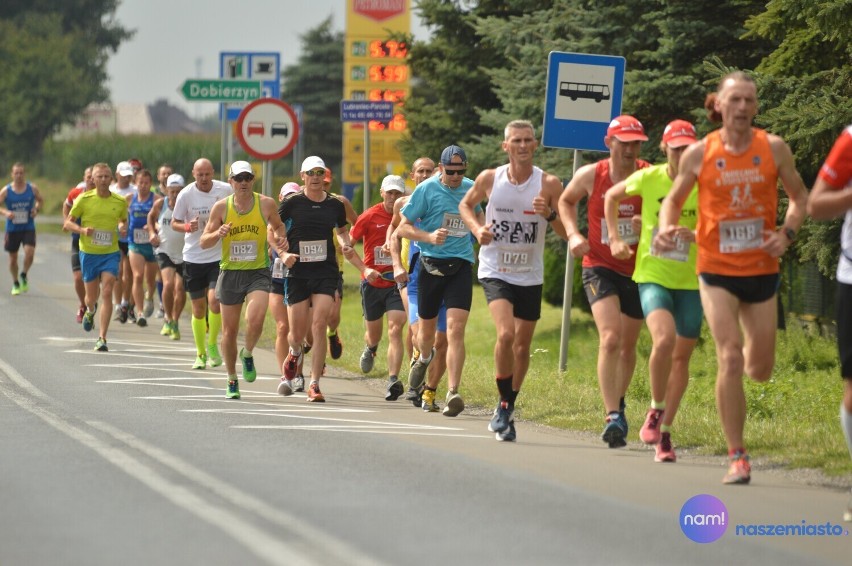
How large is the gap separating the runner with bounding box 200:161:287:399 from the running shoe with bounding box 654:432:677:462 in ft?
16.1

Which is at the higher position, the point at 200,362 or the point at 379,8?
the point at 379,8

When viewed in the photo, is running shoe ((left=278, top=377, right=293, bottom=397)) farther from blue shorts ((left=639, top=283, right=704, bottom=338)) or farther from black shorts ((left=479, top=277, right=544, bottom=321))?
blue shorts ((left=639, top=283, right=704, bottom=338))

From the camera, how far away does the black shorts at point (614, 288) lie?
458 inches

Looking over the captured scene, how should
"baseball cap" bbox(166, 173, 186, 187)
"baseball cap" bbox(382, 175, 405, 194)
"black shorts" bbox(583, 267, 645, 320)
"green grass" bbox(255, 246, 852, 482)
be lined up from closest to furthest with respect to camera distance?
"green grass" bbox(255, 246, 852, 482)
"black shorts" bbox(583, 267, 645, 320)
"baseball cap" bbox(382, 175, 405, 194)
"baseball cap" bbox(166, 173, 186, 187)

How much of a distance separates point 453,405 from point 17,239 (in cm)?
1572

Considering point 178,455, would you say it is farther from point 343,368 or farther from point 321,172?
point 343,368

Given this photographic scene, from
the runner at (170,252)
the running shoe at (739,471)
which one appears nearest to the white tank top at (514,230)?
the running shoe at (739,471)

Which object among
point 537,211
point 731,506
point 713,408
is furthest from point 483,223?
point 731,506

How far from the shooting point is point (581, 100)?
51.7 feet

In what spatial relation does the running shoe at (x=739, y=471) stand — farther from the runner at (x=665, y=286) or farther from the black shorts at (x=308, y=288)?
the black shorts at (x=308, y=288)

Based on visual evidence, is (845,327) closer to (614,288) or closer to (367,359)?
(614,288)

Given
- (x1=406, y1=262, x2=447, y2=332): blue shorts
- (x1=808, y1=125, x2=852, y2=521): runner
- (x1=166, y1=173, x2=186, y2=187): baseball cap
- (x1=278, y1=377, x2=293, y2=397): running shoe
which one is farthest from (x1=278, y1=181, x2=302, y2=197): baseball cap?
(x1=808, y1=125, x2=852, y2=521): runner

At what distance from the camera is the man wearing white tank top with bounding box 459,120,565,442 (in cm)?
1224

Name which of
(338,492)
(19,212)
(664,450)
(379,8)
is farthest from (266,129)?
(379,8)
